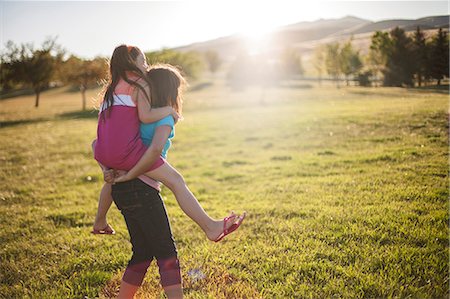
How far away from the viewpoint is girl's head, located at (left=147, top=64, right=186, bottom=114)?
3228 mm

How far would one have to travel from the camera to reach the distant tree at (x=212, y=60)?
10106 cm

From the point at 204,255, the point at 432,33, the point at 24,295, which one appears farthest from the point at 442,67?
the point at 24,295

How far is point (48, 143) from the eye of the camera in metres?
17.9

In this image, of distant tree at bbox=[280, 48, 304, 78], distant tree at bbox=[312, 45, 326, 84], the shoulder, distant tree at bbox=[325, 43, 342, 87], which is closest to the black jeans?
the shoulder

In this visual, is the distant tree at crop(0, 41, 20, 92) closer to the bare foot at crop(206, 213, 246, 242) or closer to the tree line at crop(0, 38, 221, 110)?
the tree line at crop(0, 38, 221, 110)

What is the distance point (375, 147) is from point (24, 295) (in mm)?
9015

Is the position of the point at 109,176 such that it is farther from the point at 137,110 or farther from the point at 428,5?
the point at 428,5

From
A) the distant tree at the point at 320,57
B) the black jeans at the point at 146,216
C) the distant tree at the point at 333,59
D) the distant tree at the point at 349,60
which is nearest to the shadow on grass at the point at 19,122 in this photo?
the distant tree at the point at 320,57

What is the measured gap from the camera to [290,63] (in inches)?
1754

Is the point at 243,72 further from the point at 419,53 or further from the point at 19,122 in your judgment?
the point at 419,53

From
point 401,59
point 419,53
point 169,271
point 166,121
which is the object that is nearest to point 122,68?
point 166,121

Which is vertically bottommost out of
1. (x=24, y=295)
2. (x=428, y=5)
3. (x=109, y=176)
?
(x=24, y=295)

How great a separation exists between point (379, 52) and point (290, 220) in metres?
5.21

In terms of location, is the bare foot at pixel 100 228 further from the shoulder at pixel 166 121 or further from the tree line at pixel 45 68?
the tree line at pixel 45 68
